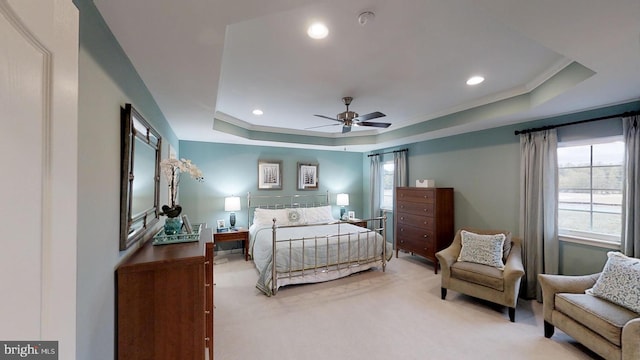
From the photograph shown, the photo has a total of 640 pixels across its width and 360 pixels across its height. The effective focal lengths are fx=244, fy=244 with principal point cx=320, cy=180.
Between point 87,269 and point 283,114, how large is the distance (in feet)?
10.8

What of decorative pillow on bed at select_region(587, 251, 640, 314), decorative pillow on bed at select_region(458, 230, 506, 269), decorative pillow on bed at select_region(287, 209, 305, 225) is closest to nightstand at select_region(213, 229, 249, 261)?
decorative pillow on bed at select_region(287, 209, 305, 225)

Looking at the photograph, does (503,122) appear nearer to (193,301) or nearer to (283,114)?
(283,114)

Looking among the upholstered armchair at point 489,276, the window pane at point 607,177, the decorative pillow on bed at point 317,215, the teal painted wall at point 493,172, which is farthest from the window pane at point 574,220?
the decorative pillow on bed at point 317,215

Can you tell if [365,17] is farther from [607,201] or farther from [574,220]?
[574,220]

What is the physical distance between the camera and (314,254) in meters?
3.59

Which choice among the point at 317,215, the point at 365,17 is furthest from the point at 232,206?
the point at 365,17

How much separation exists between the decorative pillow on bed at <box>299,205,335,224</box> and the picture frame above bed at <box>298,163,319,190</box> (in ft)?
2.15

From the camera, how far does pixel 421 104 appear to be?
3.51m

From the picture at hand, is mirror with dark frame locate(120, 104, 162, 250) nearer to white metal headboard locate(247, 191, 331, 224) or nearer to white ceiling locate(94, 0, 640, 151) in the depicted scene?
white ceiling locate(94, 0, 640, 151)

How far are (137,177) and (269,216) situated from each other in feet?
10.7

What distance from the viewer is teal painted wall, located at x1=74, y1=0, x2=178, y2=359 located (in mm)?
1031

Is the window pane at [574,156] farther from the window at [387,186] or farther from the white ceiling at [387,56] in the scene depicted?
the window at [387,186]

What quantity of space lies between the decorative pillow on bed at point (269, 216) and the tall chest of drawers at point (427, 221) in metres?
2.34

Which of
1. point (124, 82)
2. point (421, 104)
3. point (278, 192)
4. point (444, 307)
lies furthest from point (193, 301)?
point (278, 192)
